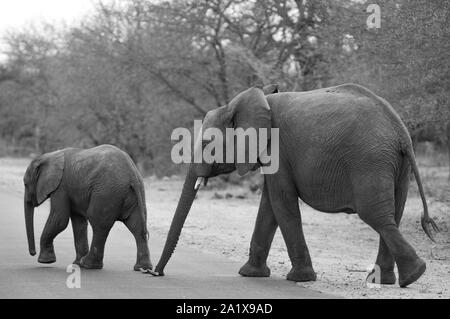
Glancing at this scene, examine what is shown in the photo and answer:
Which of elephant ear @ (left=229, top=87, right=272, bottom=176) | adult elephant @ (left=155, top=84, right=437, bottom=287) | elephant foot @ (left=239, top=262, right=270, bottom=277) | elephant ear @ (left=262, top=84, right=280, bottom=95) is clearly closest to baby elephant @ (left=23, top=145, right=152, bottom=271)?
adult elephant @ (left=155, top=84, right=437, bottom=287)

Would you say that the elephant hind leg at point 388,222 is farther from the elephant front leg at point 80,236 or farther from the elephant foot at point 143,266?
the elephant front leg at point 80,236

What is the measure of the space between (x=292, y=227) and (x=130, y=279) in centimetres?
198

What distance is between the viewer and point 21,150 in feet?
237

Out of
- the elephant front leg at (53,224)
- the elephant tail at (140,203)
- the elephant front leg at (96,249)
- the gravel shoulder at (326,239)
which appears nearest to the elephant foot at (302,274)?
the gravel shoulder at (326,239)

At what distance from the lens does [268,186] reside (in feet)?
35.0

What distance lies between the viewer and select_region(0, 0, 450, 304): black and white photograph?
973 cm

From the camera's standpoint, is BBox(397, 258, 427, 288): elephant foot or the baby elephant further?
the baby elephant

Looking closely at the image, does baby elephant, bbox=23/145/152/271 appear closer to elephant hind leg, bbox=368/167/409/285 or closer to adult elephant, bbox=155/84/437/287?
adult elephant, bbox=155/84/437/287

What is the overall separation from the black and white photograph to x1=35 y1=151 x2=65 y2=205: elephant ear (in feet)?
0.09

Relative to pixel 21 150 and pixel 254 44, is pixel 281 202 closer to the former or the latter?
pixel 254 44

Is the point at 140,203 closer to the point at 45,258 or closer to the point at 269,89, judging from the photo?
the point at 45,258

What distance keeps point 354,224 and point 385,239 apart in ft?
35.5

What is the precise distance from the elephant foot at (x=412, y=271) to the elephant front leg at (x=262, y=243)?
1.98m

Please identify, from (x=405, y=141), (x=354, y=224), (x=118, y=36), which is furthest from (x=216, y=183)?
(x=405, y=141)
